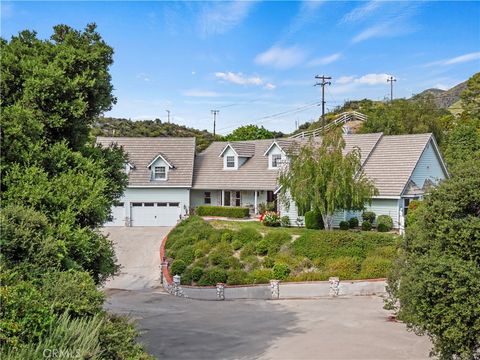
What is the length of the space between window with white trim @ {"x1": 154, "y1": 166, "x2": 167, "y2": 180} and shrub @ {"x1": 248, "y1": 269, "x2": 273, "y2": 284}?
613 inches

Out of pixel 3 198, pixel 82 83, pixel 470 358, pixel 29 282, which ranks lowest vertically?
pixel 470 358

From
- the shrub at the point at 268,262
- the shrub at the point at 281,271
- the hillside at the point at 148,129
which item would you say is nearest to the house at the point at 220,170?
the shrub at the point at 268,262

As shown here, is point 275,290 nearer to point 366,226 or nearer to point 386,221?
point 366,226

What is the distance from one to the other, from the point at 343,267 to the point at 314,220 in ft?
18.5

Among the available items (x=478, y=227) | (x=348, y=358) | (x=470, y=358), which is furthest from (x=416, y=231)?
(x=348, y=358)

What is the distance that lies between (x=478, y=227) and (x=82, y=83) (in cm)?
888

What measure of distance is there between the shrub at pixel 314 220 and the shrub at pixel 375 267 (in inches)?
215

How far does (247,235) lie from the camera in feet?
92.5

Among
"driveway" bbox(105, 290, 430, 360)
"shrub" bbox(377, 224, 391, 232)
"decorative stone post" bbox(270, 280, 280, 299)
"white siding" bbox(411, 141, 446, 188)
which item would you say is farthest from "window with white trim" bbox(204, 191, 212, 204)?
"decorative stone post" bbox(270, 280, 280, 299)

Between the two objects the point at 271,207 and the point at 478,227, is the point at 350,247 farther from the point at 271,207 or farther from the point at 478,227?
the point at 478,227

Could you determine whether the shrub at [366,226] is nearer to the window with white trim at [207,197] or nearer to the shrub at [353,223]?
the shrub at [353,223]

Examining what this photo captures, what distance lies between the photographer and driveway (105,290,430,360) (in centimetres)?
1357

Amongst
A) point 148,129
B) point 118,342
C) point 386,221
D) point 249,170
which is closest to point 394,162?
point 386,221

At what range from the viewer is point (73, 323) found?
24.4 ft
